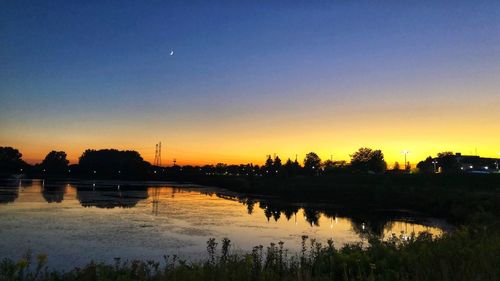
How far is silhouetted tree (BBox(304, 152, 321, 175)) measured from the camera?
155750 millimetres

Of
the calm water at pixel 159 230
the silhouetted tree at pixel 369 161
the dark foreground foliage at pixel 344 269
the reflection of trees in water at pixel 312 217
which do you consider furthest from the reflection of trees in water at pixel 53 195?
the silhouetted tree at pixel 369 161

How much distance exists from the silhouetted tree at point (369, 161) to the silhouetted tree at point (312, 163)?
14.1 metres

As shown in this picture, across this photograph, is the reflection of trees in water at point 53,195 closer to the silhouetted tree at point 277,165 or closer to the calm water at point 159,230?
the calm water at point 159,230

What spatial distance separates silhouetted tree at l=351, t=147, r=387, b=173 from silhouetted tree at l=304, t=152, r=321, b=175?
14107 millimetres

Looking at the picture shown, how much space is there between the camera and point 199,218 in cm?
3638

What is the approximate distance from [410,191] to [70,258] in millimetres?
56770

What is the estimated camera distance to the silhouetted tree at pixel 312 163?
156 meters

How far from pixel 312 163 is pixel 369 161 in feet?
70.0

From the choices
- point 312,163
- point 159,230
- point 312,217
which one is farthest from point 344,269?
point 312,163

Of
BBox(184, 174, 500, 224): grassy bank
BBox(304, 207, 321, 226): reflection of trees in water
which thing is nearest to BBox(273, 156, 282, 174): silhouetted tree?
BBox(184, 174, 500, 224): grassy bank

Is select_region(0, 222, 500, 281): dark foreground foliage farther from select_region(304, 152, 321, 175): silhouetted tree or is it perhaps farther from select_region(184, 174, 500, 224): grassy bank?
select_region(304, 152, 321, 175): silhouetted tree

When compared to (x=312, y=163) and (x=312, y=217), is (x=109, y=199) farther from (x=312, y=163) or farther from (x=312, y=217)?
(x=312, y=163)

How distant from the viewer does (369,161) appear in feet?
516

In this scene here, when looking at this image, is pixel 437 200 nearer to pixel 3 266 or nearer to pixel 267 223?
pixel 267 223
